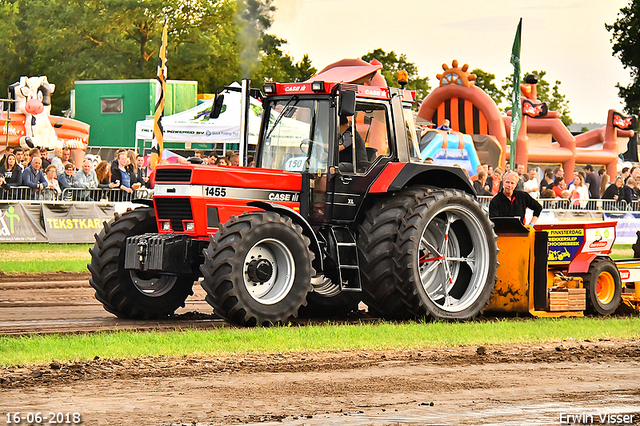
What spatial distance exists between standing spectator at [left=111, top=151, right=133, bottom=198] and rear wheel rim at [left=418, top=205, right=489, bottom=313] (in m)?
10.2

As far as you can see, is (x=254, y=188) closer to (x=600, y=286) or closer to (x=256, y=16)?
(x=600, y=286)

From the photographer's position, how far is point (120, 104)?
39.8 meters

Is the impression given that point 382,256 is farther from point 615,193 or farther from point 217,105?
point 615,193

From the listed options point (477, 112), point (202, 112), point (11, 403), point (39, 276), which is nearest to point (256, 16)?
point (39, 276)

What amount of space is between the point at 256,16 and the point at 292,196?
29.5ft

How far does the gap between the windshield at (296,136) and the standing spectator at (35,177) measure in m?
9.49

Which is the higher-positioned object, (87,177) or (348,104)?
(348,104)

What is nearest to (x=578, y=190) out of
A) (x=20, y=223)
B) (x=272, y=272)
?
(x=20, y=223)

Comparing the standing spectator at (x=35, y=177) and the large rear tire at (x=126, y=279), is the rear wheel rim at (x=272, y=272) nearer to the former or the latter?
the large rear tire at (x=126, y=279)

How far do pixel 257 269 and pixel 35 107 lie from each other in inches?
992

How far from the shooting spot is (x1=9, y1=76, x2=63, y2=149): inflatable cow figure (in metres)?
33.2

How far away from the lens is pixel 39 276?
15750mm

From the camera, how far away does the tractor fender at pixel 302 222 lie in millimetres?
10109

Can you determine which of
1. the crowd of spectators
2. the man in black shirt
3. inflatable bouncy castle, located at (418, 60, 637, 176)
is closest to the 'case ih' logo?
the man in black shirt
